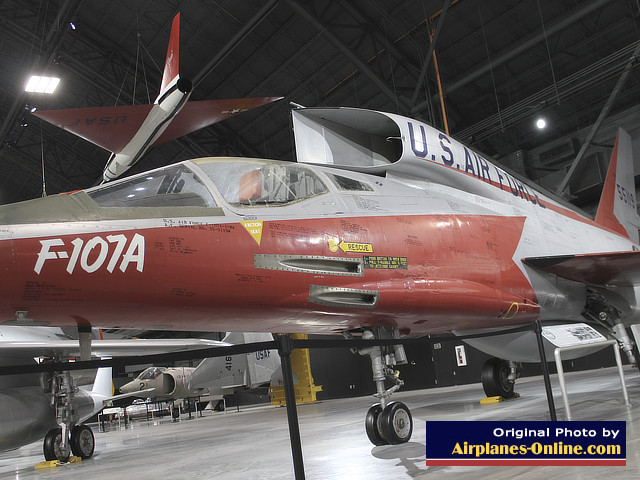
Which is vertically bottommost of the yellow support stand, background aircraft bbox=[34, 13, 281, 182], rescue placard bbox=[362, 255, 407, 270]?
the yellow support stand

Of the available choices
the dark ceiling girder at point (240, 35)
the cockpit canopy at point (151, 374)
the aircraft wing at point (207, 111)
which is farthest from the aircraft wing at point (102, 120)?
the cockpit canopy at point (151, 374)

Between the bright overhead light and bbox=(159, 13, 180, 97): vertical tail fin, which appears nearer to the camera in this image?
bbox=(159, 13, 180, 97): vertical tail fin

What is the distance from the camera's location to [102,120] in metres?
10.8

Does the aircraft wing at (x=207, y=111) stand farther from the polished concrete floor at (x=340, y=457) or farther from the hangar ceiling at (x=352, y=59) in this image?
the polished concrete floor at (x=340, y=457)

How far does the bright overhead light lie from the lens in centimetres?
1333

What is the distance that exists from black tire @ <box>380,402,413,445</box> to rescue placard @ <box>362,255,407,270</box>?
138 cm

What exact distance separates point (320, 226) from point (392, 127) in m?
2.10

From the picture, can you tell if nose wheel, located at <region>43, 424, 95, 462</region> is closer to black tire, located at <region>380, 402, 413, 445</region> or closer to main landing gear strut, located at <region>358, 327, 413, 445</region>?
main landing gear strut, located at <region>358, 327, 413, 445</region>

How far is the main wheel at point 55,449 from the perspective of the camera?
702cm

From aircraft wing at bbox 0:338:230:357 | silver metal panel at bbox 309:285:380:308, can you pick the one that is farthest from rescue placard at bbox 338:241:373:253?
aircraft wing at bbox 0:338:230:357

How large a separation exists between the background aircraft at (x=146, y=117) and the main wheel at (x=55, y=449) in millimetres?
5926

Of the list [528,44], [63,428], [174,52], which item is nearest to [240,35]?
[174,52]

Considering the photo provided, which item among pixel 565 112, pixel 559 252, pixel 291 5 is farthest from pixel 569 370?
pixel 291 5

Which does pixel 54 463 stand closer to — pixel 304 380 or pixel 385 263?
pixel 385 263
